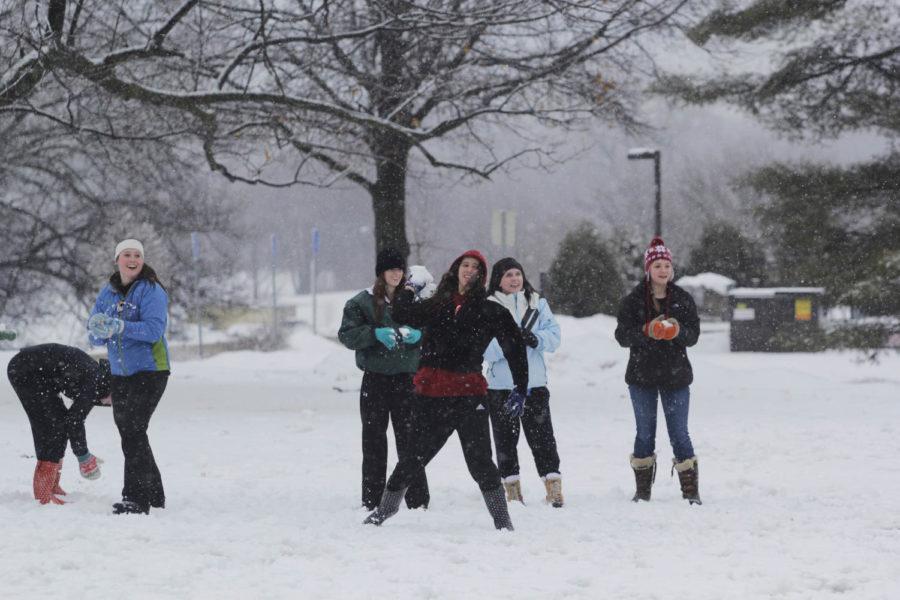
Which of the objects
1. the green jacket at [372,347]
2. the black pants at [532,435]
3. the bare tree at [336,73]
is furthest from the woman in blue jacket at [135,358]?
the bare tree at [336,73]

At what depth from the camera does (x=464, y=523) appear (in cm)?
617

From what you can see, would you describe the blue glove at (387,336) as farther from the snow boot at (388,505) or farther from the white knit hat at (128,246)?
the white knit hat at (128,246)

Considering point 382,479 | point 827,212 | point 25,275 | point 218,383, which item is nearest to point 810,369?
point 827,212

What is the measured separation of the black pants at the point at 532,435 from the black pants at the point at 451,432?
3.37 ft

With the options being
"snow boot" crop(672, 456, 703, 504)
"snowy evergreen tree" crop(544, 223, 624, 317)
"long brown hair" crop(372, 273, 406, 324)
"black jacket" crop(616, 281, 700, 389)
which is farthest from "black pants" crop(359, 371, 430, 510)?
"snowy evergreen tree" crop(544, 223, 624, 317)

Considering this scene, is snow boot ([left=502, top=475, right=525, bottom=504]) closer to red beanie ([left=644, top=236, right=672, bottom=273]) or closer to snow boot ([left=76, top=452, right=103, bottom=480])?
red beanie ([left=644, top=236, right=672, bottom=273])

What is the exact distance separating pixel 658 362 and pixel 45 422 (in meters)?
3.82

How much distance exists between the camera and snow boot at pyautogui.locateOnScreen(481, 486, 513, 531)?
5852mm

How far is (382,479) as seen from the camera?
6629 millimetres

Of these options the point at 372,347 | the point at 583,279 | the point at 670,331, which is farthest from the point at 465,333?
the point at 583,279

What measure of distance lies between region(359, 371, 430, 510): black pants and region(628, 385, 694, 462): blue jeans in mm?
1461

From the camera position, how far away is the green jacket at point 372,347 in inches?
252

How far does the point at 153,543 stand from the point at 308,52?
9.24 m

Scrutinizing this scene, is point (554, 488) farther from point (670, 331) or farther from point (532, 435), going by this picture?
point (670, 331)
